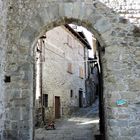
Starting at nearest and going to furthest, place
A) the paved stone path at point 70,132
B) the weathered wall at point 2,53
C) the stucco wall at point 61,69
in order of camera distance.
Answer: the weathered wall at point 2,53
the paved stone path at point 70,132
the stucco wall at point 61,69

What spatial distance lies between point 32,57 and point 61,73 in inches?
396

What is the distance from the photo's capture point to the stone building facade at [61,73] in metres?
13.9

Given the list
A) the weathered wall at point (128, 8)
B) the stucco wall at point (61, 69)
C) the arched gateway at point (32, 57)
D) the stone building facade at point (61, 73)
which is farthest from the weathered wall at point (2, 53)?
the stucco wall at point (61, 69)

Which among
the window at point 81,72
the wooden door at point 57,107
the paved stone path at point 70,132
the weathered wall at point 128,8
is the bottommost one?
the paved stone path at point 70,132

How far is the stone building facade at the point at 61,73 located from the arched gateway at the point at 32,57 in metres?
6.24

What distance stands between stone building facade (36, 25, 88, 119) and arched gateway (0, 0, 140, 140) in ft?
20.5

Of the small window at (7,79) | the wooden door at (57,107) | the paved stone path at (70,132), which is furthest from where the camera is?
the wooden door at (57,107)

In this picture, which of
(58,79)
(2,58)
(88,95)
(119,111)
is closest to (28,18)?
(2,58)

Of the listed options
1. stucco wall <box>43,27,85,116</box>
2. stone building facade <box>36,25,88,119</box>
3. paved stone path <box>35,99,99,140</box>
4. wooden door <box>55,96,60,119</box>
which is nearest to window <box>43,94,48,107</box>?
stone building facade <box>36,25,88,119</box>

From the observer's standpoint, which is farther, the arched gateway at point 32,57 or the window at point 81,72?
the window at point 81,72

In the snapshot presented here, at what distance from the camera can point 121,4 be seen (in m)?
6.44

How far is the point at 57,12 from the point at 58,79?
31.3 feet

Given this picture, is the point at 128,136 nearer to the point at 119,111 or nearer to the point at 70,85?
the point at 119,111

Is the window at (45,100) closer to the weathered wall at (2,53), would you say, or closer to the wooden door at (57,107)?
the wooden door at (57,107)
